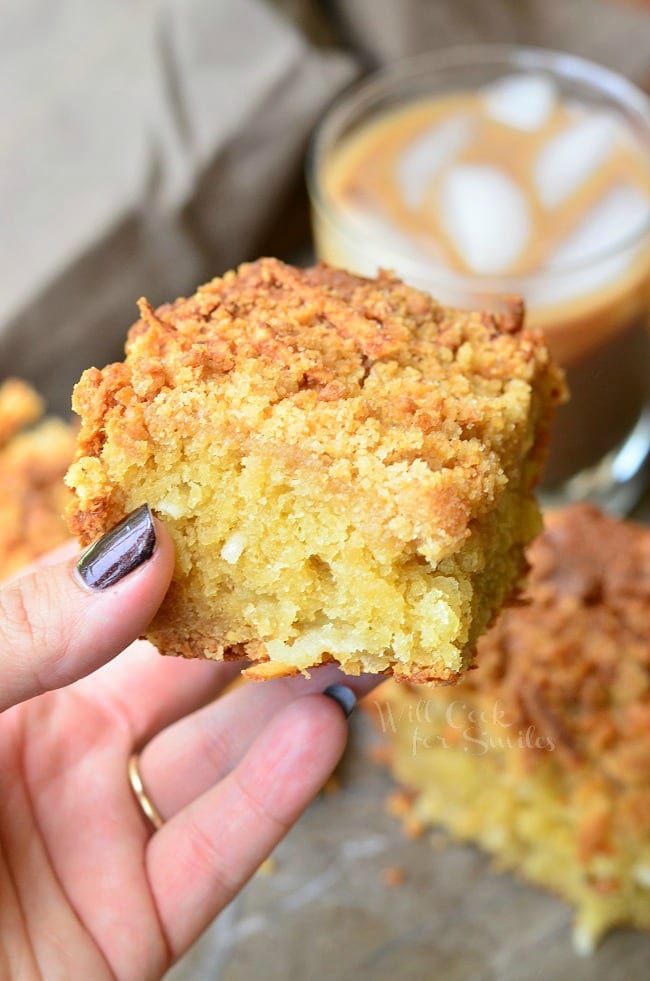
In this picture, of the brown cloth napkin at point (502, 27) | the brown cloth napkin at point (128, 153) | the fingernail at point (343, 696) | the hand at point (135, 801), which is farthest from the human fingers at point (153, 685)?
the brown cloth napkin at point (502, 27)

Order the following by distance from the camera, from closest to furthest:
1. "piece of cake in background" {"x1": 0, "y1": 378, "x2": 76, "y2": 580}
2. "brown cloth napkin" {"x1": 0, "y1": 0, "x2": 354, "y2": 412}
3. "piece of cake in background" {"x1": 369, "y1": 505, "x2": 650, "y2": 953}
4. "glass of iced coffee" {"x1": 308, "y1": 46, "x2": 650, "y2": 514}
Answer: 1. "piece of cake in background" {"x1": 369, "y1": 505, "x2": 650, "y2": 953}
2. "piece of cake in background" {"x1": 0, "y1": 378, "x2": 76, "y2": 580}
3. "glass of iced coffee" {"x1": 308, "y1": 46, "x2": 650, "y2": 514}
4. "brown cloth napkin" {"x1": 0, "y1": 0, "x2": 354, "y2": 412}

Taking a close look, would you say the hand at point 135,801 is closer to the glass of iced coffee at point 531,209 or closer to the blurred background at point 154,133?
the glass of iced coffee at point 531,209

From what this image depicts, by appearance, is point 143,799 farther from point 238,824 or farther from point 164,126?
point 164,126

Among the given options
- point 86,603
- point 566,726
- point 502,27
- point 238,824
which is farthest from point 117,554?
point 502,27

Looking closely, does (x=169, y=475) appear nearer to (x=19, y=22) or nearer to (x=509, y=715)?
(x=509, y=715)

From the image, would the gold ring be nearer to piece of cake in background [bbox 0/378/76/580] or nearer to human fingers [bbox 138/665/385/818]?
human fingers [bbox 138/665/385/818]

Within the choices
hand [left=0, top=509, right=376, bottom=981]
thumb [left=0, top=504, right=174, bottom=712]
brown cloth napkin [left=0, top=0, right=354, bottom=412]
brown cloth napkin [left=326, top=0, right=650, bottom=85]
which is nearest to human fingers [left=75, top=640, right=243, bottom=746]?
hand [left=0, top=509, right=376, bottom=981]
